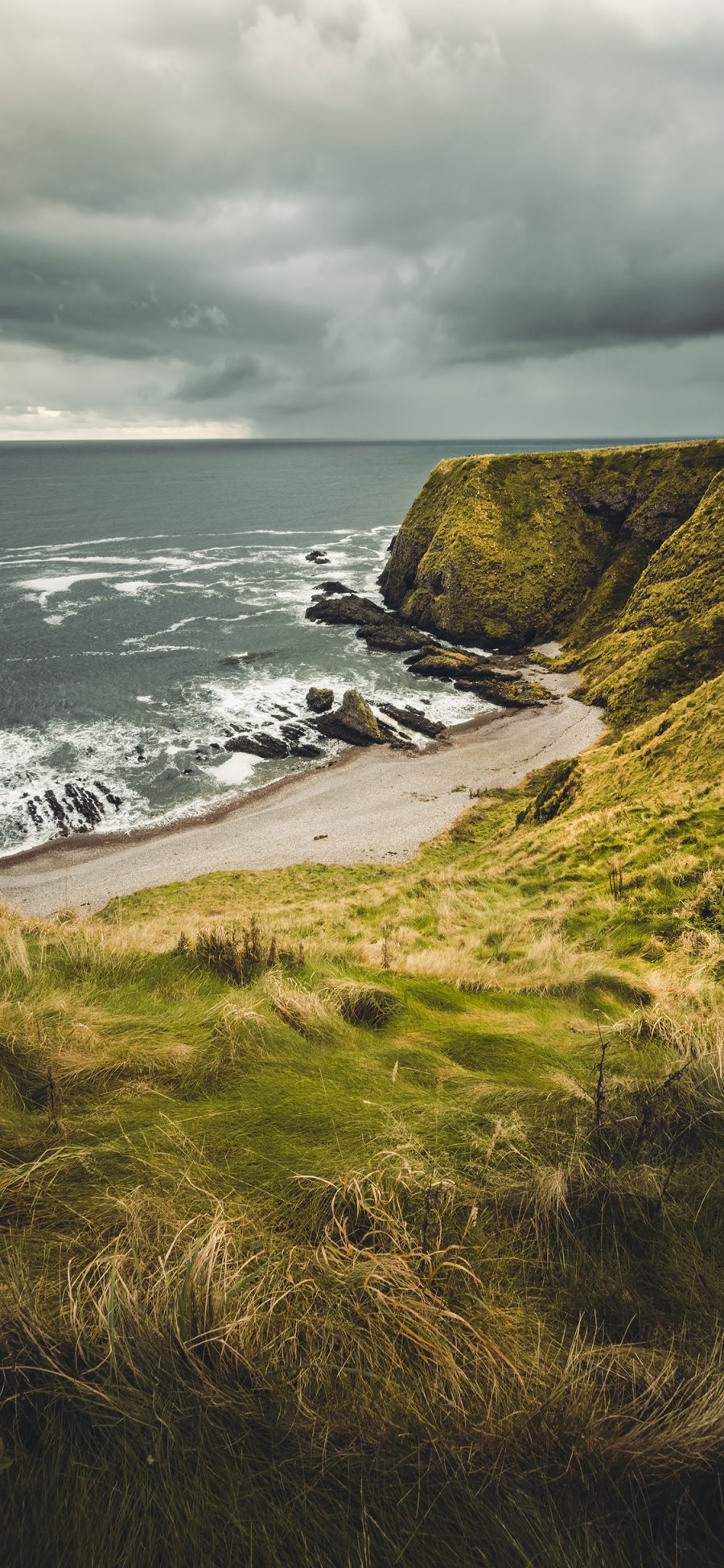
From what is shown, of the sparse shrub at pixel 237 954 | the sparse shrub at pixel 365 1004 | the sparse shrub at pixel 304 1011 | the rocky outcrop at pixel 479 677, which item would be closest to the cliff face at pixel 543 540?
the rocky outcrop at pixel 479 677

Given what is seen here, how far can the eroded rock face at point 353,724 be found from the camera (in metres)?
44.2

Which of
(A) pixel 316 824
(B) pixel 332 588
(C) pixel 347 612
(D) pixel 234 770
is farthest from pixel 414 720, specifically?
(B) pixel 332 588

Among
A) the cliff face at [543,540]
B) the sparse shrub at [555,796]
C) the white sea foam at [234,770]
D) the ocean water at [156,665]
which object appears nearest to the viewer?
the sparse shrub at [555,796]

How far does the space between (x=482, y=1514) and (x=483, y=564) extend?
7110 cm

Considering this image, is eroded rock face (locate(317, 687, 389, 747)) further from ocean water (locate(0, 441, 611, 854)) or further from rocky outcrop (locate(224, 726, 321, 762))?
rocky outcrop (locate(224, 726, 321, 762))

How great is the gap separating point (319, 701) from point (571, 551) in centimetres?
3850

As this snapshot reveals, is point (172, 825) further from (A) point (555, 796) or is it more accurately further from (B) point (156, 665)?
(B) point (156, 665)

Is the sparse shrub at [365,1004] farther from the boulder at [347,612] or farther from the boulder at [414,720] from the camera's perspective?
the boulder at [347,612]

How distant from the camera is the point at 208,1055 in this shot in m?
5.14

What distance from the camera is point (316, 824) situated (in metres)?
34.3

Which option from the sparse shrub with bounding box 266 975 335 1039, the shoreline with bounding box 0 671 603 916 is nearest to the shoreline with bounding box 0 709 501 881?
the shoreline with bounding box 0 671 603 916

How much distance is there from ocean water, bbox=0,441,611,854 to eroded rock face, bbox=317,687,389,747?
63.2 inches

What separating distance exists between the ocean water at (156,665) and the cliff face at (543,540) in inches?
384

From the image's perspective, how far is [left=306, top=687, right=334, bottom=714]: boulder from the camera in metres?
48.0
